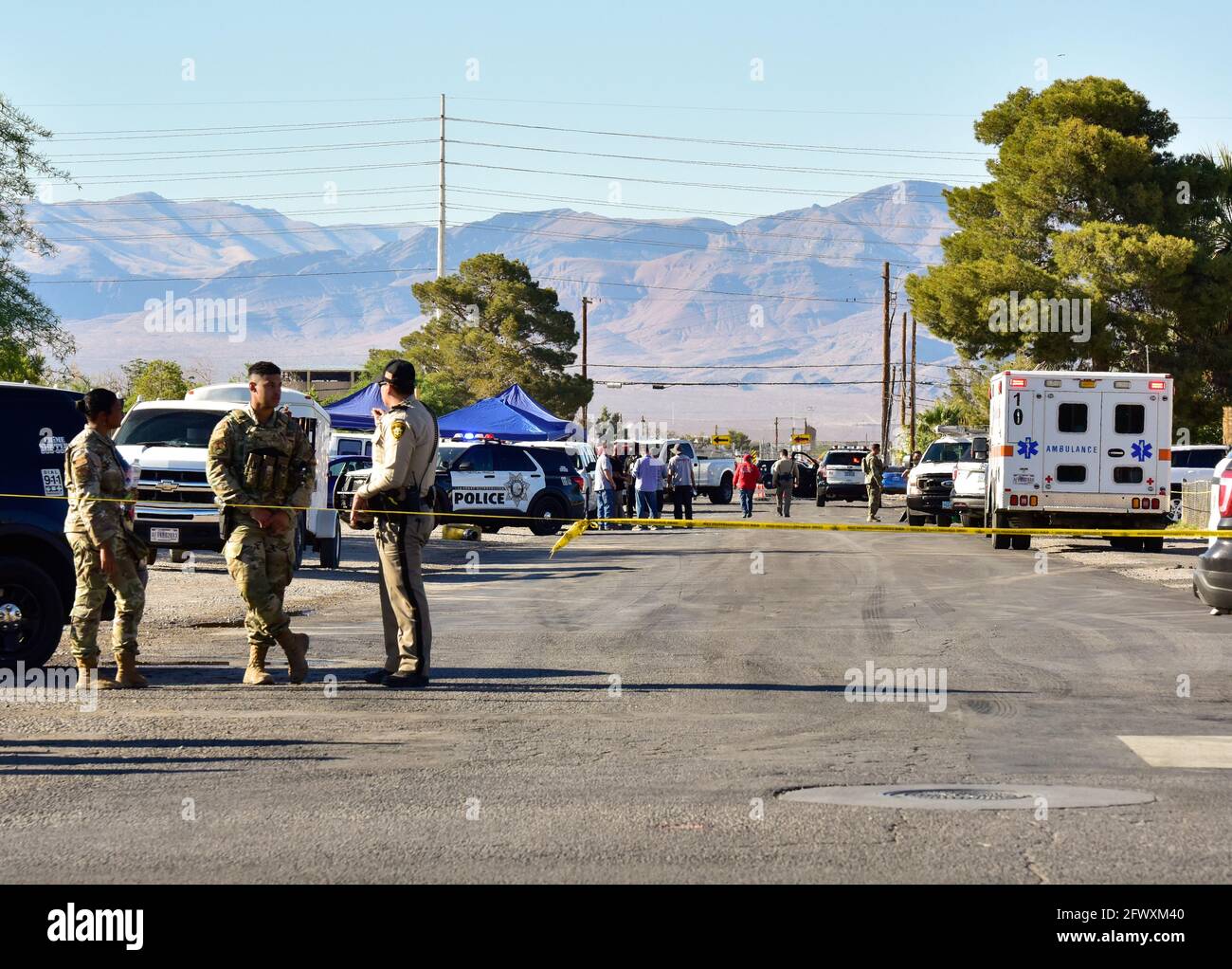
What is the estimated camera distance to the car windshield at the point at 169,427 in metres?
20.8

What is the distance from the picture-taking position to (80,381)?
2147 inches

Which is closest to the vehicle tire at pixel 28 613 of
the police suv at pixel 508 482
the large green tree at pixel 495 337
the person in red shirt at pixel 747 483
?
the police suv at pixel 508 482

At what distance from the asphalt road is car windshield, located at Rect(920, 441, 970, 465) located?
2066 centimetres

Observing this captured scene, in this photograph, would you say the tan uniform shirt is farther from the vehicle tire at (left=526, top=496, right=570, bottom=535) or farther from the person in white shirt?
the person in white shirt

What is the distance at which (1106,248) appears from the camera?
46125 millimetres

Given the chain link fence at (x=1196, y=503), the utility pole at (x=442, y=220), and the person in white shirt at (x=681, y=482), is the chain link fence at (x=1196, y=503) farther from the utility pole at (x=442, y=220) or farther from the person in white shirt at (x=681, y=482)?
the utility pole at (x=442, y=220)

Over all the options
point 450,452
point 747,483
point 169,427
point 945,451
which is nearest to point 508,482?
point 450,452

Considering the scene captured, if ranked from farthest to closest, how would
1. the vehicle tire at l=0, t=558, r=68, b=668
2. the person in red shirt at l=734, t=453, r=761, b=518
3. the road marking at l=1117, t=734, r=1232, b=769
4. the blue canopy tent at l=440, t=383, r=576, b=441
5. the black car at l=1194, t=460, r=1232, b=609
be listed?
the person in red shirt at l=734, t=453, r=761, b=518
the blue canopy tent at l=440, t=383, r=576, b=441
the black car at l=1194, t=460, r=1232, b=609
the vehicle tire at l=0, t=558, r=68, b=668
the road marking at l=1117, t=734, r=1232, b=769

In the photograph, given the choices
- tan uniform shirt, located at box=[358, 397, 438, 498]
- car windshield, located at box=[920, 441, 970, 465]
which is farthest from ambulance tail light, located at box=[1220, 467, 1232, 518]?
car windshield, located at box=[920, 441, 970, 465]

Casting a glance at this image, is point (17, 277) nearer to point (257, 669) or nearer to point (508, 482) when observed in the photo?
point (508, 482)

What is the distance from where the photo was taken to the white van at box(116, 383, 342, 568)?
770 inches

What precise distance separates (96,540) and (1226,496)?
7.68 metres

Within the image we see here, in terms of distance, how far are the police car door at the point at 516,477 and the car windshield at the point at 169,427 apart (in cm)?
1142
